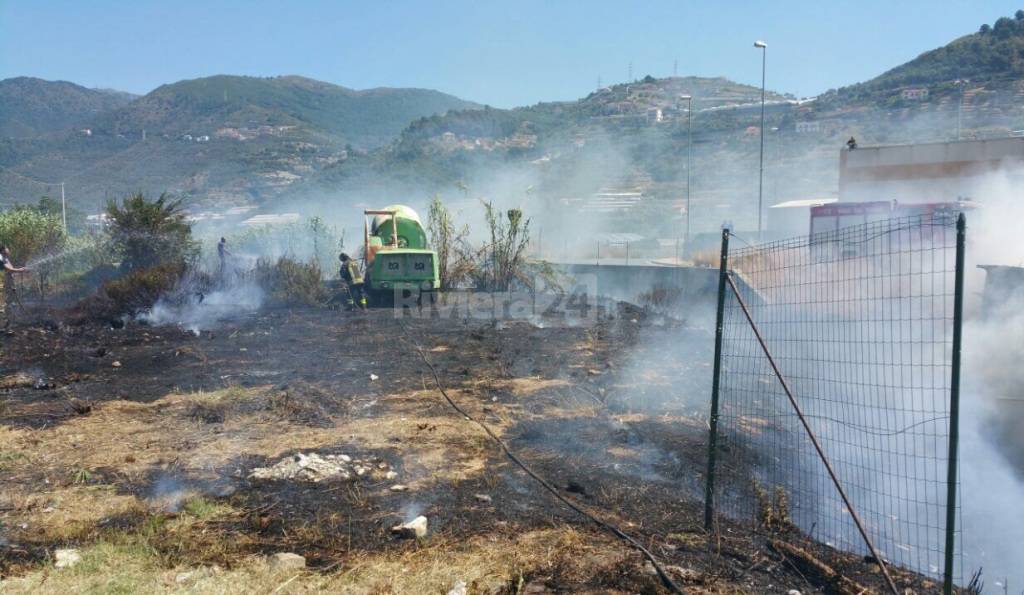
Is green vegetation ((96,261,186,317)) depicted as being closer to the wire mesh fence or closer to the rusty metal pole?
the wire mesh fence

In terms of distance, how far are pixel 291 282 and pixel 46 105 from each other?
10540cm

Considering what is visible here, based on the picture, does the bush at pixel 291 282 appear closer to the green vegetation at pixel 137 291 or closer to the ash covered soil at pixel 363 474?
the green vegetation at pixel 137 291

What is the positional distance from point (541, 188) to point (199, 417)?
5593 cm

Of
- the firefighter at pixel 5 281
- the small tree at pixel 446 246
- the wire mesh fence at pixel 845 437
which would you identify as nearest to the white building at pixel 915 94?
the small tree at pixel 446 246

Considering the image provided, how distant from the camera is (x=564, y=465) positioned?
6.75 metres

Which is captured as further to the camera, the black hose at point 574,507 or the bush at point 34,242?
the bush at point 34,242

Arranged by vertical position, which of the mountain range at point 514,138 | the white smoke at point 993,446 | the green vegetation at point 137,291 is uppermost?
the mountain range at point 514,138

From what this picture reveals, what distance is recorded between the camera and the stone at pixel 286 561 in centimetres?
463

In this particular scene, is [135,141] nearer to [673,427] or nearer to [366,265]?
[366,265]

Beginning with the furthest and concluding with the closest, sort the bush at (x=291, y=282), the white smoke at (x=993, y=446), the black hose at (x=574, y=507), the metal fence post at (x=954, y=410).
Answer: the bush at (x=291, y=282) < the white smoke at (x=993, y=446) < the black hose at (x=574, y=507) < the metal fence post at (x=954, y=410)

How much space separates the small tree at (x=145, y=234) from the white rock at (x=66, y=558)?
Answer: 58.0 feet

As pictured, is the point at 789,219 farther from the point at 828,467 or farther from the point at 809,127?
the point at 809,127

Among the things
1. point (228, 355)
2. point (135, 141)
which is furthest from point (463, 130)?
point (228, 355)

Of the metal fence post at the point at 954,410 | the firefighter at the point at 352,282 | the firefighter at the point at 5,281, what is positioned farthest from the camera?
the firefighter at the point at 352,282
